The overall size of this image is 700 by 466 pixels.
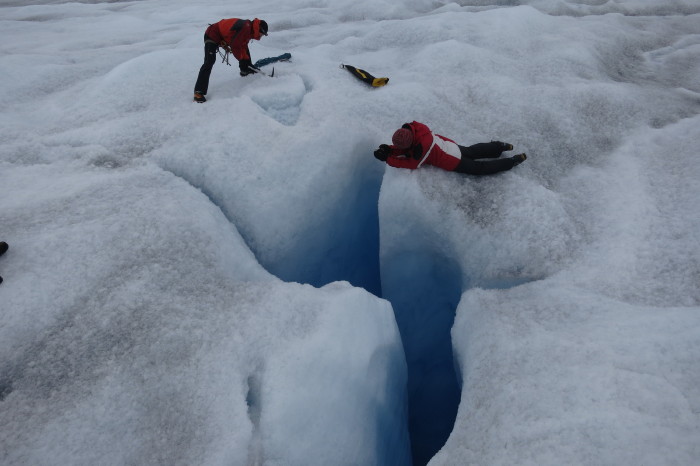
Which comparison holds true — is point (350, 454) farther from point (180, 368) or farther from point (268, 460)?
point (180, 368)

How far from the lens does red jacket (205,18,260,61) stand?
436cm

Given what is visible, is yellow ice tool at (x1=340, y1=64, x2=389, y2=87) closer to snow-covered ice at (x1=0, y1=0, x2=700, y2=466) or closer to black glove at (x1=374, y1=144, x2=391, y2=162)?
snow-covered ice at (x1=0, y1=0, x2=700, y2=466)

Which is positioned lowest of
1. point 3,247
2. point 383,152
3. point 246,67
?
point 3,247

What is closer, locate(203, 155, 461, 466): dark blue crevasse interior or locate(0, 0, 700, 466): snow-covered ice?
locate(0, 0, 700, 466): snow-covered ice

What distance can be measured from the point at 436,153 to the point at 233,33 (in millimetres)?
2706

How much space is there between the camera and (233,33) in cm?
436

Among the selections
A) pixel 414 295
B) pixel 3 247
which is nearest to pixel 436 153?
pixel 414 295

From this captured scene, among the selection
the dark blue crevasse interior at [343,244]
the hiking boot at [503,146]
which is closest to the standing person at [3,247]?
the dark blue crevasse interior at [343,244]

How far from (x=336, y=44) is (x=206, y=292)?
5267 mm

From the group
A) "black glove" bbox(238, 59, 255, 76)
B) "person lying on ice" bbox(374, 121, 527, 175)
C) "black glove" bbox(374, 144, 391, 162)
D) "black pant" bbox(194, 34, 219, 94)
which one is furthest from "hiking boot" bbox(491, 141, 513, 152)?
"black pant" bbox(194, 34, 219, 94)

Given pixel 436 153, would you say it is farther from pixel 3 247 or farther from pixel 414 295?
pixel 3 247

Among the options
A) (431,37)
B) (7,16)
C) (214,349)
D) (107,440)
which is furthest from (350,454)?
(7,16)

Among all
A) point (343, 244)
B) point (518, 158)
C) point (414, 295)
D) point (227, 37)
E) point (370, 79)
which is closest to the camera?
point (518, 158)

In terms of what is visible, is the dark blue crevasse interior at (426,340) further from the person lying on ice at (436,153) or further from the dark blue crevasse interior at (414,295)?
the person lying on ice at (436,153)
